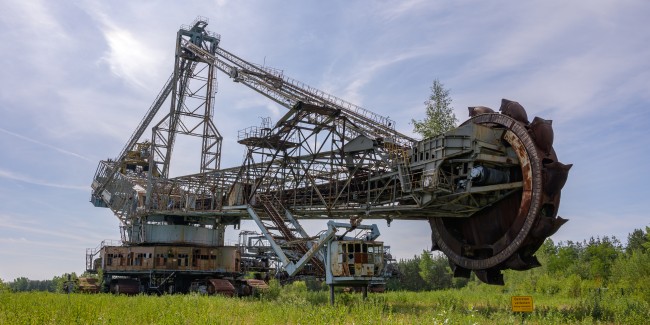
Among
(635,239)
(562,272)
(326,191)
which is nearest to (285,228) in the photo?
(326,191)

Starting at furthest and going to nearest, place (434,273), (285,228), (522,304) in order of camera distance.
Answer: (434,273)
(285,228)
(522,304)

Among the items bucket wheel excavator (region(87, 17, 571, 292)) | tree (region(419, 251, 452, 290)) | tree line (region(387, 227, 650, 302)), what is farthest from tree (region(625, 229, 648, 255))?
bucket wheel excavator (region(87, 17, 571, 292))

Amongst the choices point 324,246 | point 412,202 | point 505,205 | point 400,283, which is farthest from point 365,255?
point 400,283

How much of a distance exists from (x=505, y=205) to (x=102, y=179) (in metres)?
41.1

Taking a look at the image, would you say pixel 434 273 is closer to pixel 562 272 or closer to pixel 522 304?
pixel 562 272

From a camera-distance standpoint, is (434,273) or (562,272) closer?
(562,272)

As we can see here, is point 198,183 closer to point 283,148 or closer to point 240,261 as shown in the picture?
point 240,261

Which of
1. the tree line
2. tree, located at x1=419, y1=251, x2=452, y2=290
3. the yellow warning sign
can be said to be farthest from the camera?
tree, located at x1=419, y1=251, x2=452, y2=290

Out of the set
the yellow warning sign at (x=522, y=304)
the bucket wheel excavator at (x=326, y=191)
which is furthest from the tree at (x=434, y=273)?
the yellow warning sign at (x=522, y=304)

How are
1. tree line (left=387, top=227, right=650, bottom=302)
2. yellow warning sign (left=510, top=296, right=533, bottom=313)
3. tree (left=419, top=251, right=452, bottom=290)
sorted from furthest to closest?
tree (left=419, top=251, right=452, bottom=290), tree line (left=387, top=227, right=650, bottom=302), yellow warning sign (left=510, top=296, right=533, bottom=313)

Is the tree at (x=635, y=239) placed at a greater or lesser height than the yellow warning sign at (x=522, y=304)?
greater

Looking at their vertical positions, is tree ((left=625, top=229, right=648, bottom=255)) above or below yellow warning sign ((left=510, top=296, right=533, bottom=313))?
above

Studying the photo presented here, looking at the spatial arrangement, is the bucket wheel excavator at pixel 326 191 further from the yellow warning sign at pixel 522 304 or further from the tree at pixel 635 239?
the tree at pixel 635 239

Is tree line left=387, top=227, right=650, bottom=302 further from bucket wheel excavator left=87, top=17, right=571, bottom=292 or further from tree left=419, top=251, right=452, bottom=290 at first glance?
bucket wheel excavator left=87, top=17, right=571, bottom=292
